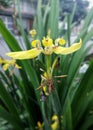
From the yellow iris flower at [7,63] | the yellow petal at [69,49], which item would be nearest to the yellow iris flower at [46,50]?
the yellow petal at [69,49]

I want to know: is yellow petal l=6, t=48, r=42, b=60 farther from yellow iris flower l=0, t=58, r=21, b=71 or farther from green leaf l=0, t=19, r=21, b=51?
yellow iris flower l=0, t=58, r=21, b=71

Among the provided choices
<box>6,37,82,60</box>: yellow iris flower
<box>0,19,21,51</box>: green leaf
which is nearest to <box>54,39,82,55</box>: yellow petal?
<box>6,37,82,60</box>: yellow iris flower

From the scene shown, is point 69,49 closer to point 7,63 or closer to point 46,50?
point 46,50

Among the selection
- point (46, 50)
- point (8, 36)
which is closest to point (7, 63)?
point (8, 36)

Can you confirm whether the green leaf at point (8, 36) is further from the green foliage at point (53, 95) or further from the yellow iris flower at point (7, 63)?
the yellow iris flower at point (7, 63)

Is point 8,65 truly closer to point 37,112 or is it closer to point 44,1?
point 37,112

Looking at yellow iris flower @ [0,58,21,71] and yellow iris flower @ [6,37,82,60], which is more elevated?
yellow iris flower @ [6,37,82,60]

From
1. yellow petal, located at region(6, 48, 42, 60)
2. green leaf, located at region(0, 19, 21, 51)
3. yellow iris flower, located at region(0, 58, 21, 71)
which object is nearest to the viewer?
yellow petal, located at region(6, 48, 42, 60)

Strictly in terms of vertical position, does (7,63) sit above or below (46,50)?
below
